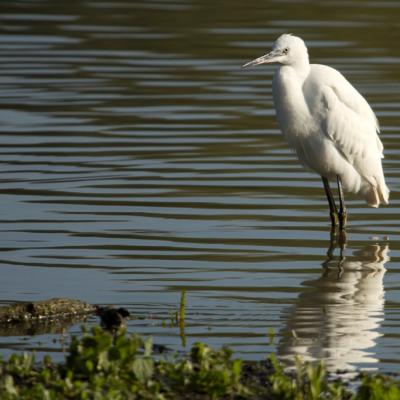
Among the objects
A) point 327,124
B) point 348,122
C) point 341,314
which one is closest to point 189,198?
point 327,124

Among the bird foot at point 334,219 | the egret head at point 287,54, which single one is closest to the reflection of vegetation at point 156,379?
the bird foot at point 334,219

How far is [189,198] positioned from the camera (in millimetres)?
12688

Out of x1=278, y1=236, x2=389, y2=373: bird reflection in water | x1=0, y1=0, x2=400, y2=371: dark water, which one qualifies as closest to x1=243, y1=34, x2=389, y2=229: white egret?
x1=0, y1=0, x2=400, y2=371: dark water

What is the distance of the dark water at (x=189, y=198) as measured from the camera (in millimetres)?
8953

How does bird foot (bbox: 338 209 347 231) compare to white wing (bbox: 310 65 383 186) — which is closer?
bird foot (bbox: 338 209 347 231)

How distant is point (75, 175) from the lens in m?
13.6

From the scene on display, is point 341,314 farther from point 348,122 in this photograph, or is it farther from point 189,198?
point 189,198

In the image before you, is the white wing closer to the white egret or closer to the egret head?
the white egret

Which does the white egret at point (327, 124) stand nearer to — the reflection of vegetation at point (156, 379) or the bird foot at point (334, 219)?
the bird foot at point (334, 219)

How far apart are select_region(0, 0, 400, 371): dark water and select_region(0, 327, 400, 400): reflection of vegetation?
0.98 metres

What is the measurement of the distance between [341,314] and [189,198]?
12.7ft

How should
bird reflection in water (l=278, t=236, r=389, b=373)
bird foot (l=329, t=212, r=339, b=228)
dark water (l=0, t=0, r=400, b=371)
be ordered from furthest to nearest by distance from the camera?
bird foot (l=329, t=212, r=339, b=228) < dark water (l=0, t=0, r=400, b=371) < bird reflection in water (l=278, t=236, r=389, b=373)

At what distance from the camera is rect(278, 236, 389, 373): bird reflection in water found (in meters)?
7.97

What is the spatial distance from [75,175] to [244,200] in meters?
1.86
